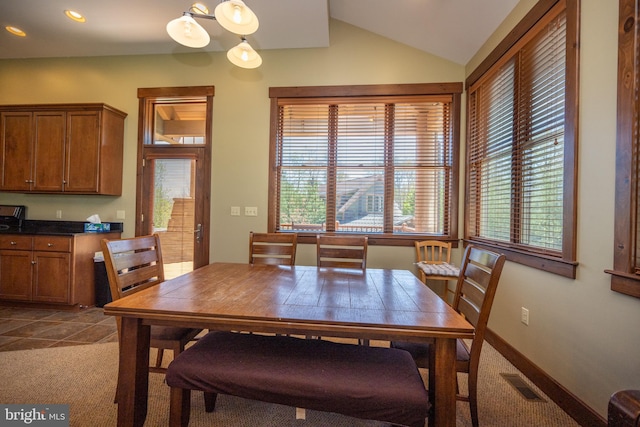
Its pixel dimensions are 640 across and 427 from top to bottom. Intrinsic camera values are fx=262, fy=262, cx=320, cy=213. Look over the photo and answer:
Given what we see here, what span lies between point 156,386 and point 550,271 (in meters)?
2.76

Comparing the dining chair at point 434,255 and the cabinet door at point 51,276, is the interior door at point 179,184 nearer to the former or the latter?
the cabinet door at point 51,276

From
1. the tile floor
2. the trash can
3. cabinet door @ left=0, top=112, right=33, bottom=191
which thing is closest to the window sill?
the tile floor

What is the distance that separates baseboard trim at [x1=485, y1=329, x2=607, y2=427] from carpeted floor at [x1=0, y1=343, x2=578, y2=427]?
45 millimetres

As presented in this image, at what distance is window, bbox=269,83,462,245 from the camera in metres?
3.12

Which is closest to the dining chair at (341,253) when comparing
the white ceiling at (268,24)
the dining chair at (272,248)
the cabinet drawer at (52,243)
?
the dining chair at (272,248)

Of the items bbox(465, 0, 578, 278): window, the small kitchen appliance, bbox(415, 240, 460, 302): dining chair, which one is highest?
bbox(465, 0, 578, 278): window

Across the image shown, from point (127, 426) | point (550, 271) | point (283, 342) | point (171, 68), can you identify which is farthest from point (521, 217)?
point (171, 68)

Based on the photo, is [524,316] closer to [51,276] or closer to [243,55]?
[243,55]

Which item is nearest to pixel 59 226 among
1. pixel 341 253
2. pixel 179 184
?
pixel 179 184

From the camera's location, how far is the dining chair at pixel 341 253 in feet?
7.06

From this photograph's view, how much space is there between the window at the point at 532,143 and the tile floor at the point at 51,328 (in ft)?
12.0

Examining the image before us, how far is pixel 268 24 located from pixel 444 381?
3407mm

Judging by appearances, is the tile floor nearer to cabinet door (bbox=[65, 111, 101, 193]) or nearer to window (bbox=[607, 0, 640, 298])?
cabinet door (bbox=[65, 111, 101, 193])

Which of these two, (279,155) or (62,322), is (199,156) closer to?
(279,155)
